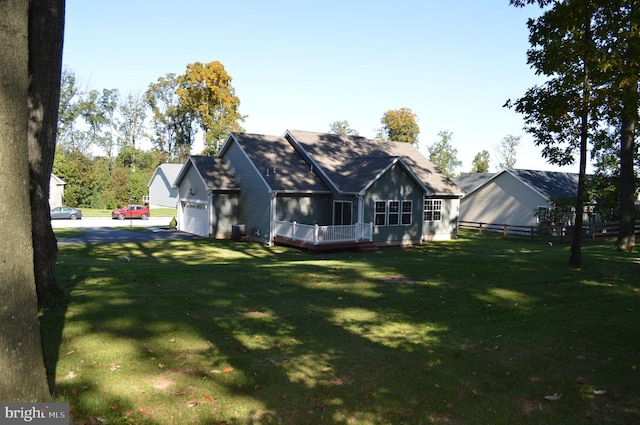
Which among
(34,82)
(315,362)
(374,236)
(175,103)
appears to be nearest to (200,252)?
(374,236)

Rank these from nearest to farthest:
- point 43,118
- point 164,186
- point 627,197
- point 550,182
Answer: point 43,118, point 627,197, point 550,182, point 164,186

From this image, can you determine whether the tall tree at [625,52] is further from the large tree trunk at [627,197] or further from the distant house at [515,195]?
the distant house at [515,195]

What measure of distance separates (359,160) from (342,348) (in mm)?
26259

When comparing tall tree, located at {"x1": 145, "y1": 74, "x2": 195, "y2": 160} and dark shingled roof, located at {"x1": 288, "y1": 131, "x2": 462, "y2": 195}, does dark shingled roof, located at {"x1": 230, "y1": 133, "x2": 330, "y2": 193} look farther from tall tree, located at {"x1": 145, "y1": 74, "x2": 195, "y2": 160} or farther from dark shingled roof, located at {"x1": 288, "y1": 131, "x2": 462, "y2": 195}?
tall tree, located at {"x1": 145, "y1": 74, "x2": 195, "y2": 160}

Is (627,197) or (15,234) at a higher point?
(627,197)

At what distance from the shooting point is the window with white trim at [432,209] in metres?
34.8

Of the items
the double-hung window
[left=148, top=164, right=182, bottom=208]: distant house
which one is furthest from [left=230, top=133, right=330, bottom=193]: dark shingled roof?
[left=148, top=164, right=182, bottom=208]: distant house

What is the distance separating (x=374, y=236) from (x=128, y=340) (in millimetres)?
23141

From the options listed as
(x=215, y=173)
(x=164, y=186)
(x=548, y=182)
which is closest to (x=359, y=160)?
(x=215, y=173)

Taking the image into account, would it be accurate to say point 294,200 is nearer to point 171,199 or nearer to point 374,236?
point 374,236

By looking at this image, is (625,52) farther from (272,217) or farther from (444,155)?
(444,155)

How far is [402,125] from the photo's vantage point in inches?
3169

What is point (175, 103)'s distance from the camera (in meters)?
82.6

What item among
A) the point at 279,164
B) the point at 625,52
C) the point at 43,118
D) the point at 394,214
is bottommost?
the point at 394,214
